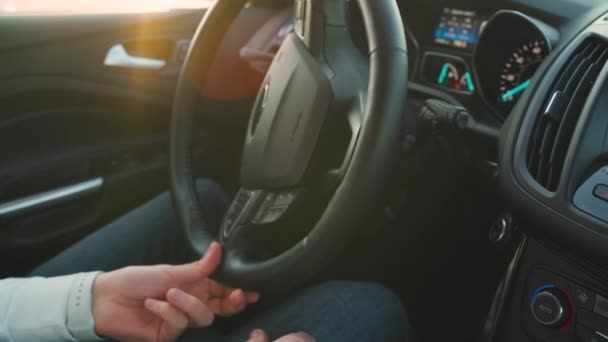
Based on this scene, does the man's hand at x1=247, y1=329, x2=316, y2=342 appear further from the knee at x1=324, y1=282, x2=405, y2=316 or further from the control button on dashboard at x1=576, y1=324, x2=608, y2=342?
the control button on dashboard at x1=576, y1=324, x2=608, y2=342

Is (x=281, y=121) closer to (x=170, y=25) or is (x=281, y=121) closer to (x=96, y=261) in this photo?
(x=96, y=261)

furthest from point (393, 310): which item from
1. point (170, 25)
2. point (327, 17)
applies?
point (170, 25)

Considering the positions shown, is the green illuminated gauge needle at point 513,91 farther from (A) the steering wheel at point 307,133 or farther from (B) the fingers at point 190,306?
(B) the fingers at point 190,306

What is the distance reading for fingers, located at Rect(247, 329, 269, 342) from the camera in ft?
2.79

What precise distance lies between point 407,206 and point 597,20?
499 millimetres

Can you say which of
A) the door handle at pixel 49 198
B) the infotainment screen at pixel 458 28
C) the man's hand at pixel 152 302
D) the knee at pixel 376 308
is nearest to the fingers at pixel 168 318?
the man's hand at pixel 152 302

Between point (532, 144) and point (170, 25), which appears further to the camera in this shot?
point (170, 25)

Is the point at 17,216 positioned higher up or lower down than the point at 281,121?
lower down

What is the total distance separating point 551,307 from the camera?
2.99ft

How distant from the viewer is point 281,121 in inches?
38.4

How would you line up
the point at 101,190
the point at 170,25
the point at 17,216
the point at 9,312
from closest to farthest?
the point at 9,312 < the point at 17,216 < the point at 101,190 < the point at 170,25

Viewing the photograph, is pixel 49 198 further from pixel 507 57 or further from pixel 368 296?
pixel 507 57

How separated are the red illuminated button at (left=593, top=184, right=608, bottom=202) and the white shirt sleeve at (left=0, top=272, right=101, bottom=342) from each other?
69 cm

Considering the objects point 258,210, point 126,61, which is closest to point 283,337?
point 258,210
